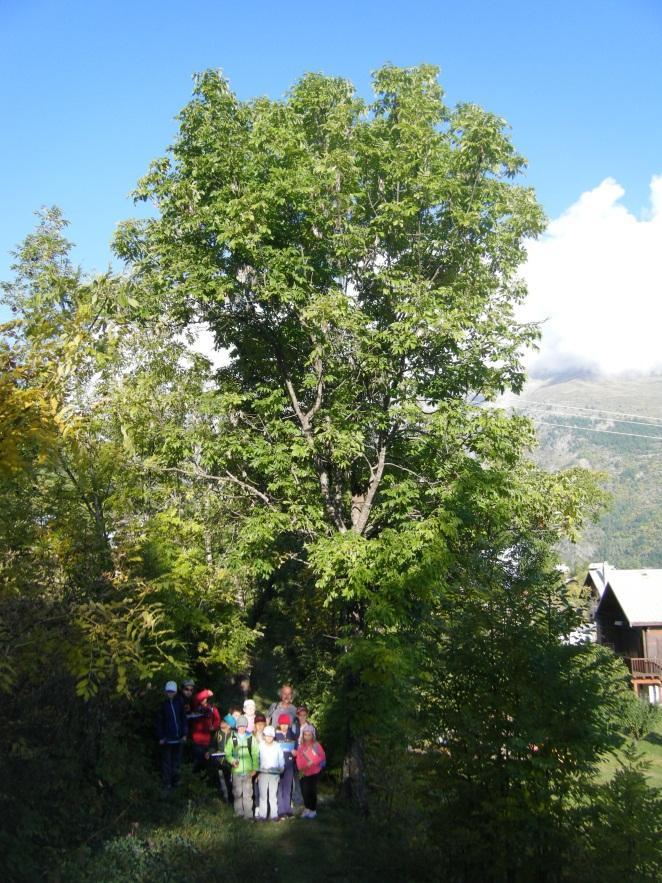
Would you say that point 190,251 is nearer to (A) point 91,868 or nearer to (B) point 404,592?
(B) point 404,592

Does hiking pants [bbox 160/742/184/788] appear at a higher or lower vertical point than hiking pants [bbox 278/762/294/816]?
higher

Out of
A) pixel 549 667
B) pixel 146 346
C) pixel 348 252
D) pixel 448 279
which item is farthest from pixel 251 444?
pixel 549 667

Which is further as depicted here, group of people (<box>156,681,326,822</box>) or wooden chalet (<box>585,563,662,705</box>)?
wooden chalet (<box>585,563,662,705</box>)

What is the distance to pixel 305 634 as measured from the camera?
17.3 m

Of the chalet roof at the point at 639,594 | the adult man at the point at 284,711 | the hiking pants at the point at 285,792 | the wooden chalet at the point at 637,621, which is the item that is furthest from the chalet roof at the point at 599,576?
the hiking pants at the point at 285,792

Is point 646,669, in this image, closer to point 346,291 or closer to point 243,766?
point 346,291

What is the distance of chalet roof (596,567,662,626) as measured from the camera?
37.1 m

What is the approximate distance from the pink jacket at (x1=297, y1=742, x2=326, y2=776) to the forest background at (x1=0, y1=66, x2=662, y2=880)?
4.10 feet

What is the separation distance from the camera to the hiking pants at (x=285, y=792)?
370 inches

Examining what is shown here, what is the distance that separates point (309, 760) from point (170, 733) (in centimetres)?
194

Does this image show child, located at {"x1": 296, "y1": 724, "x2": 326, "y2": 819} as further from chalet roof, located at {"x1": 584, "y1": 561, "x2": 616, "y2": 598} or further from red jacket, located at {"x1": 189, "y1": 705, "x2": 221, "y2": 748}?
chalet roof, located at {"x1": 584, "y1": 561, "x2": 616, "y2": 598}

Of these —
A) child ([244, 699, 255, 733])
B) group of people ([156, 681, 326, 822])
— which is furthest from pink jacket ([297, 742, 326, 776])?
child ([244, 699, 255, 733])

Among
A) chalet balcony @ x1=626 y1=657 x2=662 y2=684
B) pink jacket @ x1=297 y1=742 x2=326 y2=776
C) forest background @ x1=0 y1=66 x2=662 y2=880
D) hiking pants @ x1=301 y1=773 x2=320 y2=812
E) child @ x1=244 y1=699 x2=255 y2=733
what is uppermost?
forest background @ x1=0 y1=66 x2=662 y2=880

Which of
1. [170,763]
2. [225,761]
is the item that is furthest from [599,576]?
[170,763]
